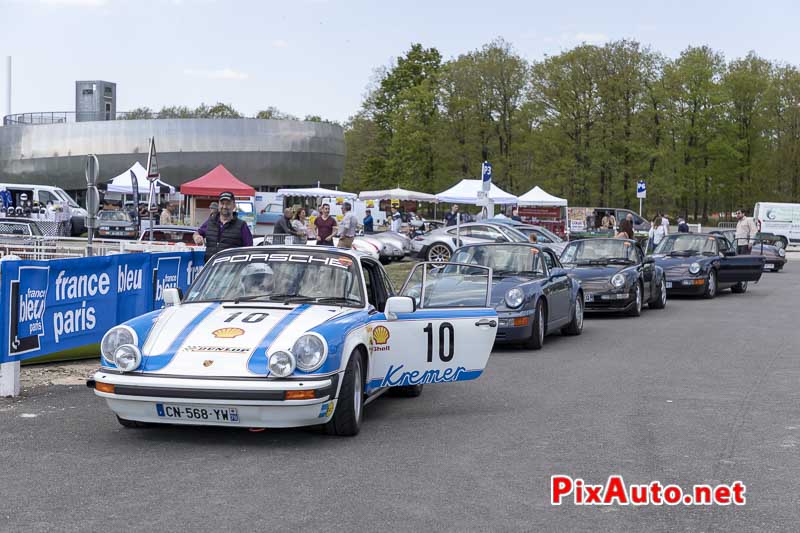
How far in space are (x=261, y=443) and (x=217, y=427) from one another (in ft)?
1.99

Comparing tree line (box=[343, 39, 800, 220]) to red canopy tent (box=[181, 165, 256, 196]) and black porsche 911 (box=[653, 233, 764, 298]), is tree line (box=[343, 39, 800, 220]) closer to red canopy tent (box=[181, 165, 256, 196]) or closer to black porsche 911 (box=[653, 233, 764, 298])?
red canopy tent (box=[181, 165, 256, 196])

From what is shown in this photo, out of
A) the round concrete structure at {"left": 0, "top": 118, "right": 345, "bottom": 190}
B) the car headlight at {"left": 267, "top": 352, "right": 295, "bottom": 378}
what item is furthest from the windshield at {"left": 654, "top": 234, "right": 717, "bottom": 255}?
the round concrete structure at {"left": 0, "top": 118, "right": 345, "bottom": 190}

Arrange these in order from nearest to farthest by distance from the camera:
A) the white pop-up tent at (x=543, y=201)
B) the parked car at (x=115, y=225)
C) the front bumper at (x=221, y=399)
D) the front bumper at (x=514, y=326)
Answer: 1. the front bumper at (x=221, y=399)
2. the front bumper at (x=514, y=326)
3. the parked car at (x=115, y=225)
4. the white pop-up tent at (x=543, y=201)

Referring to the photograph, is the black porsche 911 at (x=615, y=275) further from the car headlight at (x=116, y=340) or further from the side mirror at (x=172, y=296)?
the car headlight at (x=116, y=340)

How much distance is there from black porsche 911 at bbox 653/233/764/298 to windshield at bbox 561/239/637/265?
3260 millimetres

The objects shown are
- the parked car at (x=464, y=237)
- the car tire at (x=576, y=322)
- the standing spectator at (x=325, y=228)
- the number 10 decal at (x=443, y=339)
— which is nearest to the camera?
the number 10 decal at (x=443, y=339)

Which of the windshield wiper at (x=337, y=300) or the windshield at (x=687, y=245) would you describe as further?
the windshield at (x=687, y=245)

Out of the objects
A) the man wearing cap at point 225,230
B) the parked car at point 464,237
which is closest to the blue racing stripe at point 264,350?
the man wearing cap at point 225,230

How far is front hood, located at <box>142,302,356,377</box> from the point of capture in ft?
22.4

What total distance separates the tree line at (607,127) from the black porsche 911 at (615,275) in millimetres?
45957

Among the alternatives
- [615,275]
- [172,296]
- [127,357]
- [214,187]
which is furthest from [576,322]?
[214,187]

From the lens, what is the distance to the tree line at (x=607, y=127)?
64.4 metres

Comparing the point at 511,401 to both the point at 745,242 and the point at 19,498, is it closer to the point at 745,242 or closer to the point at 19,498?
the point at 19,498

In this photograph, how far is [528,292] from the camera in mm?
13148
